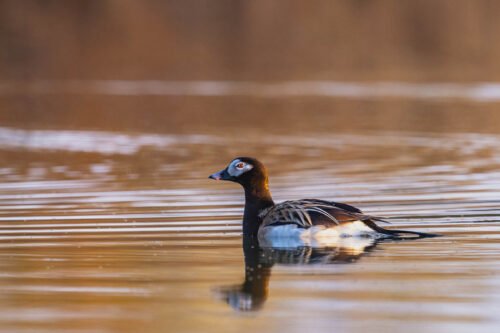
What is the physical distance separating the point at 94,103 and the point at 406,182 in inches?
886

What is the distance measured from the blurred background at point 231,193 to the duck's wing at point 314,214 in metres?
0.40

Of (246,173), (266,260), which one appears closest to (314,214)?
(266,260)

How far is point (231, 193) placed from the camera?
16719mm

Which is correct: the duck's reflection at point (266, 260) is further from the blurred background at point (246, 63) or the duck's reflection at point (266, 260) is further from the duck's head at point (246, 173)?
the blurred background at point (246, 63)

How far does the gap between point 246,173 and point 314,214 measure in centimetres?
114

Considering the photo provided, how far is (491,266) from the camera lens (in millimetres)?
10523

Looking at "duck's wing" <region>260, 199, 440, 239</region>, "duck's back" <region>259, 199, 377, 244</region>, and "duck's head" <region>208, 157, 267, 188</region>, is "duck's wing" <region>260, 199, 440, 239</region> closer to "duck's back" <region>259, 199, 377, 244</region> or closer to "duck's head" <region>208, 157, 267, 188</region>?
"duck's back" <region>259, 199, 377, 244</region>

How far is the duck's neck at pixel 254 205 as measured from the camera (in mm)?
12547

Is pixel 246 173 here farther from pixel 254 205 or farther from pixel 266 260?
pixel 266 260

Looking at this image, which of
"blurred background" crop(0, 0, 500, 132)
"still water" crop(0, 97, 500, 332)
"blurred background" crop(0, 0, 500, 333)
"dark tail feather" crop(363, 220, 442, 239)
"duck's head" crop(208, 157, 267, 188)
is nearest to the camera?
"still water" crop(0, 97, 500, 332)

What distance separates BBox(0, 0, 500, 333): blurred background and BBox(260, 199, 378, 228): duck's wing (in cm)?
40

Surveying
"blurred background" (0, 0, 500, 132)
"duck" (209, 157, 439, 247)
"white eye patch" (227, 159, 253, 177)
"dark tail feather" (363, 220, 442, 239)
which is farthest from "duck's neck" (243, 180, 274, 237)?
"blurred background" (0, 0, 500, 132)

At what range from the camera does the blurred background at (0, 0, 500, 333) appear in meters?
9.03

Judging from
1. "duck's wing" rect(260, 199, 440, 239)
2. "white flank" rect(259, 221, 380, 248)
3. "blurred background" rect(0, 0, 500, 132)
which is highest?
"blurred background" rect(0, 0, 500, 132)
